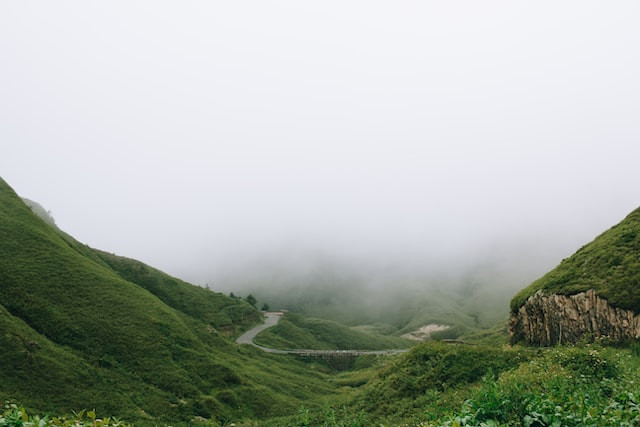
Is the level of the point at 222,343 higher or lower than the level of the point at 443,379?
lower

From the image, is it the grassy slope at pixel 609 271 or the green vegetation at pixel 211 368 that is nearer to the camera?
the green vegetation at pixel 211 368

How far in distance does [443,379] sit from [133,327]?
59.7 metres

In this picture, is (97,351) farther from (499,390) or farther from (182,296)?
(182,296)

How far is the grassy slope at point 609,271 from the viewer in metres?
35.2

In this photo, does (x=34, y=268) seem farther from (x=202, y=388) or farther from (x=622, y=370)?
(x=622, y=370)

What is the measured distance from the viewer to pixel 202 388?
211 ft

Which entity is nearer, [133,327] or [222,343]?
[133,327]

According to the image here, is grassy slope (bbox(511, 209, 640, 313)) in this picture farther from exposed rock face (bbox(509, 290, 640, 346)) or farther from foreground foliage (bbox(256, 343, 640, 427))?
foreground foliage (bbox(256, 343, 640, 427))

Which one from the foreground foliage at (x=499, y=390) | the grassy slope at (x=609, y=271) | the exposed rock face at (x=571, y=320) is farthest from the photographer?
the grassy slope at (x=609, y=271)

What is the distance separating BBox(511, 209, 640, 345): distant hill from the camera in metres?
34.6

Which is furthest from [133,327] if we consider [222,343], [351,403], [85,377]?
[351,403]

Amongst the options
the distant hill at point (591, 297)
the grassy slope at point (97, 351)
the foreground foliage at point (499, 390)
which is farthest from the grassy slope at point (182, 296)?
the distant hill at point (591, 297)

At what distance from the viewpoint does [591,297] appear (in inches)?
1481

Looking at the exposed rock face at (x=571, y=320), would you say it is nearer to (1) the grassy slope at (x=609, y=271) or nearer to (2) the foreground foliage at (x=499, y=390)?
(1) the grassy slope at (x=609, y=271)
